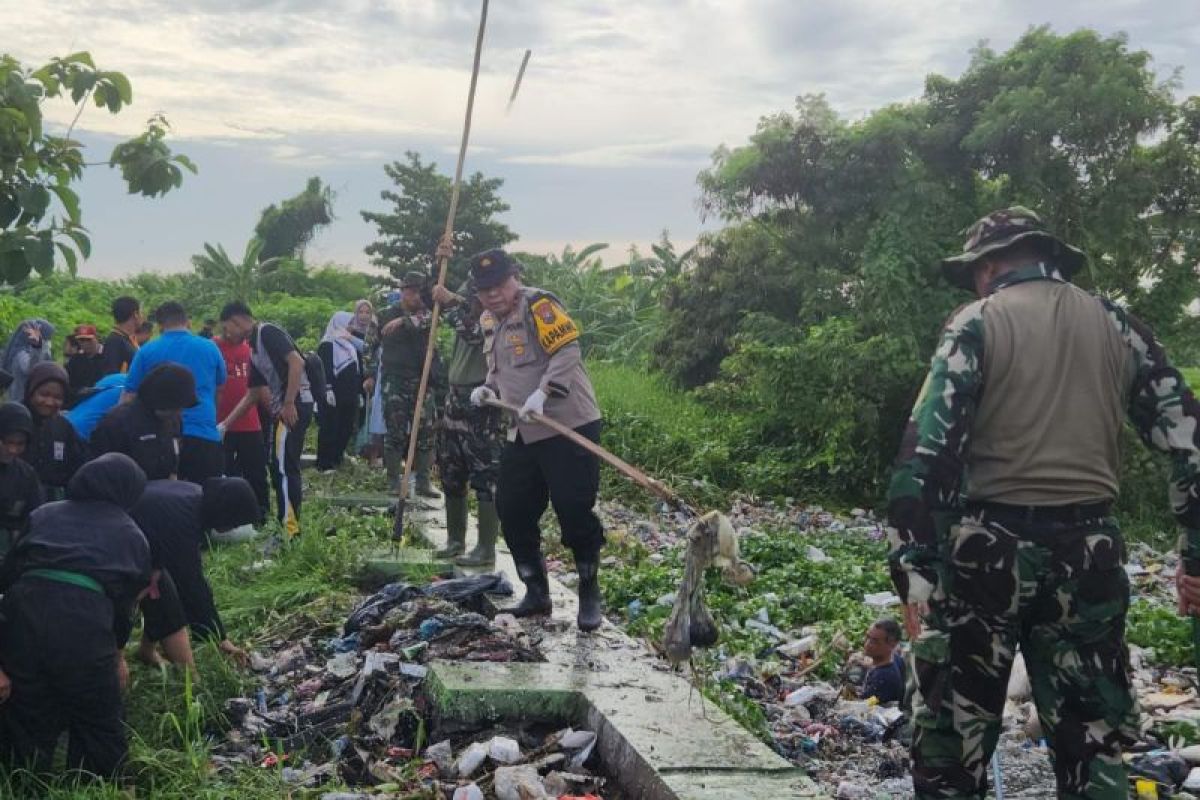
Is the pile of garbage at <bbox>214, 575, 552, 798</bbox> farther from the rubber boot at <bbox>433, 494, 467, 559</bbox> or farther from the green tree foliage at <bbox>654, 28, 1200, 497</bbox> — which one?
the green tree foliage at <bbox>654, 28, 1200, 497</bbox>

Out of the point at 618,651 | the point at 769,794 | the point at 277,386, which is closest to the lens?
the point at 769,794

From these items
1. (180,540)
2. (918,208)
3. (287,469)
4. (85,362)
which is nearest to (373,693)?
(180,540)

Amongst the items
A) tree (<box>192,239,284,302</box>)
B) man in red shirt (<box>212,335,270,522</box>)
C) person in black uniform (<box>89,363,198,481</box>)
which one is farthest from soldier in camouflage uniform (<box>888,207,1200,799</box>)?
tree (<box>192,239,284,302</box>)

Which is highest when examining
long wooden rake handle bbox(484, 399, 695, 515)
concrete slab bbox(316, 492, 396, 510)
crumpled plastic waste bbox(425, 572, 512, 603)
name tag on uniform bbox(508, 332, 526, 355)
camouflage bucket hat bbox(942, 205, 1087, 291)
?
camouflage bucket hat bbox(942, 205, 1087, 291)

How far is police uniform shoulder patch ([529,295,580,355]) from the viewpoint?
5883 millimetres

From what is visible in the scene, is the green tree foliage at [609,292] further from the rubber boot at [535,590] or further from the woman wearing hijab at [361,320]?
the rubber boot at [535,590]

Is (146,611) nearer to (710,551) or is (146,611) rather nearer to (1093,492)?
(710,551)

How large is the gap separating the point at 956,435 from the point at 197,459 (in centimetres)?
573

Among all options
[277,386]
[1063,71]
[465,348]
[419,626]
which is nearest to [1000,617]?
[419,626]

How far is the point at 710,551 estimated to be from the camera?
471 centimetres

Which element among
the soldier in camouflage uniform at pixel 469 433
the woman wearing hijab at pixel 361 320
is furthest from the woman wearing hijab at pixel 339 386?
the soldier in camouflage uniform at pixel 469 433

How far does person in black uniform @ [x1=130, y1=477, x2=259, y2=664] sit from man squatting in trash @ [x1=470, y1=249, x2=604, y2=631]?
128cm

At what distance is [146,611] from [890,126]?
45.2 ft

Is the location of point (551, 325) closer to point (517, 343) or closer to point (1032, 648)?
point (517, 343)
